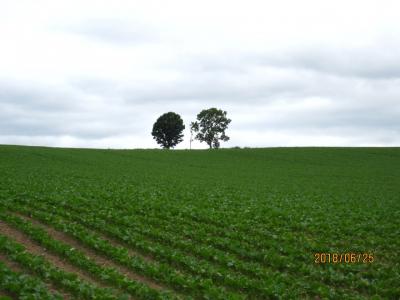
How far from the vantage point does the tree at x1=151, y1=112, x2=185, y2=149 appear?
118688 millimetres

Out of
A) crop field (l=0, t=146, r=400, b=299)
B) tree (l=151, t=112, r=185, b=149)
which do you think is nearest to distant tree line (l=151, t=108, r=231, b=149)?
tree (l=151, t=112, r=185, b=149)

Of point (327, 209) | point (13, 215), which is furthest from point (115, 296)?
point (327, 209)

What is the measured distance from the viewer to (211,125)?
12138cm

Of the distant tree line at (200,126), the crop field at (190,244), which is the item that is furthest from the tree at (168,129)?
the crop field at (190,244)

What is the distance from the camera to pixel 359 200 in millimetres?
28422

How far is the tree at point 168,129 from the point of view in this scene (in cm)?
11869

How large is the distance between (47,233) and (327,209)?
15.4 m

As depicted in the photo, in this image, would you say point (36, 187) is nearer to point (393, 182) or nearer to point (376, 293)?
point (376, 293)

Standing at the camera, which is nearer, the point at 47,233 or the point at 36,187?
the point at 47,233
